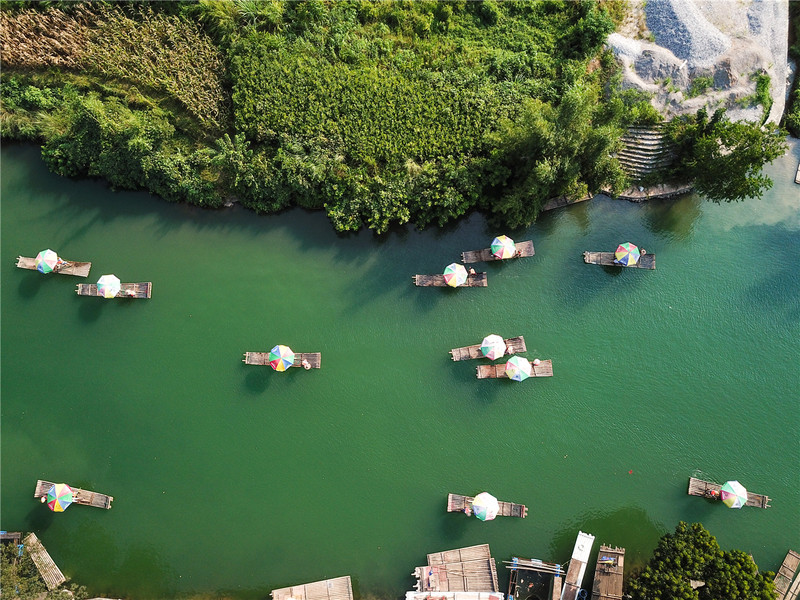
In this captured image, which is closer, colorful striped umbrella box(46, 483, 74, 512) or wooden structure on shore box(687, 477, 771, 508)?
colorful striped umbrella box(46, 483, 74, 512)

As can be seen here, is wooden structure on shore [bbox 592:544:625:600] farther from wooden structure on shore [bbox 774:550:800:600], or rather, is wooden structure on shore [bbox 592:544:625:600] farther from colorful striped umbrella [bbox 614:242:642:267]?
colorful striped umbrella [bbox 614:242:642:267]

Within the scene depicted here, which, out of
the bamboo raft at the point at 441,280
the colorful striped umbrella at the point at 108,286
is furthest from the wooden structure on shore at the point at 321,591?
the colorful striped umbrella at the point at 108,286

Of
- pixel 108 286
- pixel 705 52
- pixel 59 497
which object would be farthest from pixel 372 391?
pixel 705 52

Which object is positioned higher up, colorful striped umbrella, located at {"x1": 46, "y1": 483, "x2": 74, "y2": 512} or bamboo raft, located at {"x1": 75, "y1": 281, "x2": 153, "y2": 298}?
bamboo raft, located at {"x1": 75, "y1": 281, "x2": 153, "y2": 298}

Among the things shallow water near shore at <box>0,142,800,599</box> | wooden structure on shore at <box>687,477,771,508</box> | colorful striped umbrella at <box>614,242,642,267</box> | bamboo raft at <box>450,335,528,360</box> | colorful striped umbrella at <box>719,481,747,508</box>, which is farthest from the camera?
bamboo raft at <box>450,335,528,360</box>

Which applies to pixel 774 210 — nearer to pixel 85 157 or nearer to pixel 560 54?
pixel 560 54

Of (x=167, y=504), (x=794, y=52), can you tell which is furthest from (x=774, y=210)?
(x=167, y=504)

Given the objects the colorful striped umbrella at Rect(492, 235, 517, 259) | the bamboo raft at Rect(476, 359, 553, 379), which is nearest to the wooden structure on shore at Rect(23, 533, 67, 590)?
the bamboo raft at Rect(476, 359, 553, 379)
